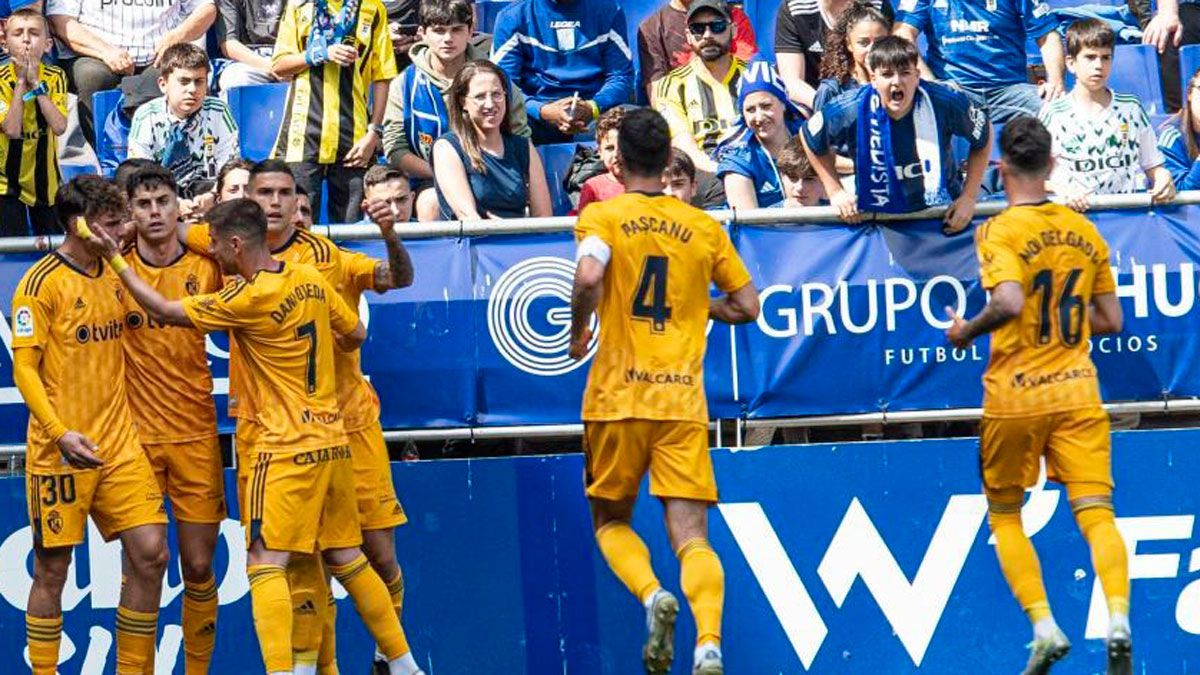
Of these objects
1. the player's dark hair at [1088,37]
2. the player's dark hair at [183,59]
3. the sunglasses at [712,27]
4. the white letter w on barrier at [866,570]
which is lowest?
the white letter w on barrier at [866,570]

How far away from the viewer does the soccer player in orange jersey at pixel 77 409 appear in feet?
28.8

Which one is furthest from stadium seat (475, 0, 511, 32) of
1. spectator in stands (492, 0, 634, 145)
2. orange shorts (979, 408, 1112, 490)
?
orange shorts (979, 408, 1112, 490)

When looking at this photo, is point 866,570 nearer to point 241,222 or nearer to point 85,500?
point 241,222

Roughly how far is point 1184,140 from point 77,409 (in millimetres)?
6498

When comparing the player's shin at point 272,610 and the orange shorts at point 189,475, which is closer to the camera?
the player's shin at point 272,610

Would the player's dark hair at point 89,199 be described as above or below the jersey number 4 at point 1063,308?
above

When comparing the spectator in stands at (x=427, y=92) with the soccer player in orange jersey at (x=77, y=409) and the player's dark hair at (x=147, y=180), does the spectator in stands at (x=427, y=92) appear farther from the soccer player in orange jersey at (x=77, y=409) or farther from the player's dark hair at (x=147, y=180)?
the soccer player in orange jersey at (x=77, y=409)

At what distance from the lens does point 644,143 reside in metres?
8.25

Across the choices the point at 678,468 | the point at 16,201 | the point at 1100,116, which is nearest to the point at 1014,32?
the point at 1100,116

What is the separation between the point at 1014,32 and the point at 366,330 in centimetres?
487

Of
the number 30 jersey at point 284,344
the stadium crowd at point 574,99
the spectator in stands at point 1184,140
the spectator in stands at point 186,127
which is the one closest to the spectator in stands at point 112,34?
the stadium crowd at point 574,99

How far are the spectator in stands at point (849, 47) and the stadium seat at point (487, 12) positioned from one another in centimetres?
319

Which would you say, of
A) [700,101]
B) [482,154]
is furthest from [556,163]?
Result: [482,154]

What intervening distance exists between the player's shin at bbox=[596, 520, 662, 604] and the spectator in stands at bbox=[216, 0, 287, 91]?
556cm
